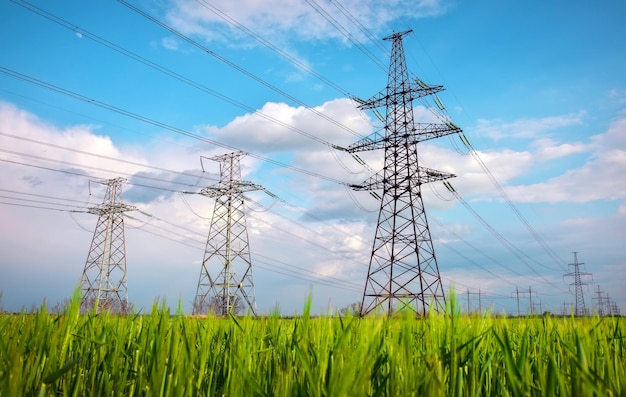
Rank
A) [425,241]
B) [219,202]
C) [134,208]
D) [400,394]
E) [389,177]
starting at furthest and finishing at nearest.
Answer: [134,208] → [219,202] → [389,177] → [425,241] → [400,394]

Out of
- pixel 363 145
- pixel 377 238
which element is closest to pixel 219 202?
pixel 363 145

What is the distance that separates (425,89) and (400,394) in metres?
25.9

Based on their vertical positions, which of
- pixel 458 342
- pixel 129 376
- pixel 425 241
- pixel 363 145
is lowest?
pixel 129 376

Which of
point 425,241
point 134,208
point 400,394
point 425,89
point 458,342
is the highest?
point 425,89

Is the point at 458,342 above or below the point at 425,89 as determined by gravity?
below

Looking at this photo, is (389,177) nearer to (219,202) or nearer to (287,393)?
(219,202)

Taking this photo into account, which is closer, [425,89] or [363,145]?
[425,89]

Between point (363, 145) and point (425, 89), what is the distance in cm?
511

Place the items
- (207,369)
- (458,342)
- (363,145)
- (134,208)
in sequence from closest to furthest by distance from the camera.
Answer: (458,342), (207,369), (363,145), (134,208)

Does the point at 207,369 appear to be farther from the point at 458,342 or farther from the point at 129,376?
the point at 458,342

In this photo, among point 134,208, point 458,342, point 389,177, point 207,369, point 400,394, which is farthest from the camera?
point 134,208

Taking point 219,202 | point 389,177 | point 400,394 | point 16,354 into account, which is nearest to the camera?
point 16,354

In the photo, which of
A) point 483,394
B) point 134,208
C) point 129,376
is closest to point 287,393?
point 483,394

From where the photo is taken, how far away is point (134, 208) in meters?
37.8
